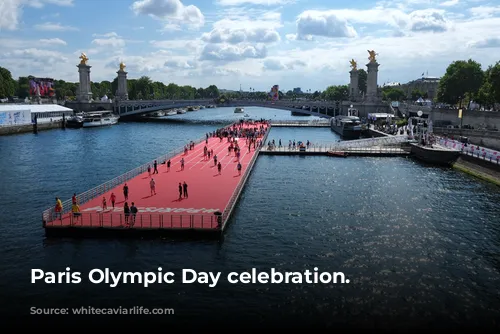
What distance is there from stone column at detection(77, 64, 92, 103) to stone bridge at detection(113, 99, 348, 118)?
12.0m

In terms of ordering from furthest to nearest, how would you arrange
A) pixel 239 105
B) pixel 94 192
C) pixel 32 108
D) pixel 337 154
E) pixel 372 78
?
pixel 239 105
pixel 372 78
pixel 32 108
pixel 337 154
pixel 94 192

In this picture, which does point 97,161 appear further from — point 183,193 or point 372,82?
point 372,82

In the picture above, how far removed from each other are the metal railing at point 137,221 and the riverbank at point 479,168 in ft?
107

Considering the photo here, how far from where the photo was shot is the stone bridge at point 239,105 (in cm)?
14400

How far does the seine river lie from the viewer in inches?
825

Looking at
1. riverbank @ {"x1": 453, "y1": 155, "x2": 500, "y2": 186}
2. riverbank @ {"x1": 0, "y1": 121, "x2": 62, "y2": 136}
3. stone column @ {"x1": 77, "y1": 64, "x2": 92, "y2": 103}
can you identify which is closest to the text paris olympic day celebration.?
riverbank @ {"x1": 453, "y1": 155, "x2": 500, "y2": 186}

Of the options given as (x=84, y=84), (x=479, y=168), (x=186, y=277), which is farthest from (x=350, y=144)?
(x=84, y=84)

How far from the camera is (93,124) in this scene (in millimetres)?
129750

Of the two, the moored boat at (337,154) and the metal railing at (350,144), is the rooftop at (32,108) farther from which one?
the moored boat at (337,154)

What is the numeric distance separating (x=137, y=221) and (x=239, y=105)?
123038 mm

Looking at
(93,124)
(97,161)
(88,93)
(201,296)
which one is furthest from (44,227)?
(88,93)

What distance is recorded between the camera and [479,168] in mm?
53375

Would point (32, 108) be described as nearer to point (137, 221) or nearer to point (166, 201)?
point (166, 201)

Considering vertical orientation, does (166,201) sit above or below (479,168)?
below
